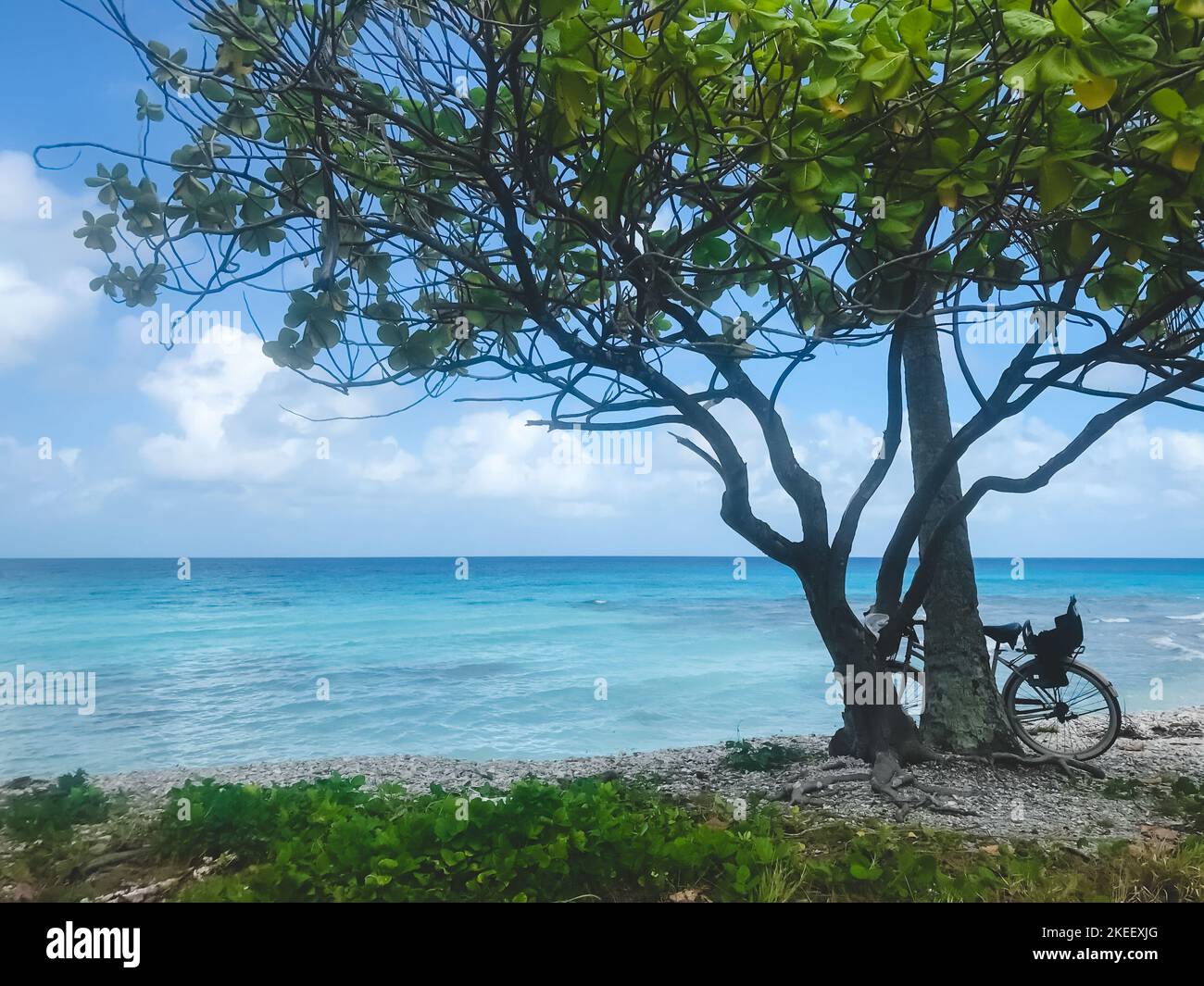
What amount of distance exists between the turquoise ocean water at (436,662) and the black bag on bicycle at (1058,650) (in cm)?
366

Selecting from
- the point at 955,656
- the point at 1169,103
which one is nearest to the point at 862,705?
the point at 955,656

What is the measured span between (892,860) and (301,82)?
4.07 meters

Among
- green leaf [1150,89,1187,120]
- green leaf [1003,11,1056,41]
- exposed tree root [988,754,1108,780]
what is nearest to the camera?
green leaf [1003,11,1056,41]

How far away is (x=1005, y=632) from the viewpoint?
20.3 feet

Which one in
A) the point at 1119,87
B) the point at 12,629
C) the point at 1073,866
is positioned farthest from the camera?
the point at 12,629

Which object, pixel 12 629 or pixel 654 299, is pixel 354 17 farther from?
pixel 12 629

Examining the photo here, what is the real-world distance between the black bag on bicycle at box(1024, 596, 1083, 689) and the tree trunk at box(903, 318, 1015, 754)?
1.60 feet

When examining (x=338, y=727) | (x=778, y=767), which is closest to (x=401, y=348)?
(x=778, y=767)

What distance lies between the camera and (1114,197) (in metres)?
3.83

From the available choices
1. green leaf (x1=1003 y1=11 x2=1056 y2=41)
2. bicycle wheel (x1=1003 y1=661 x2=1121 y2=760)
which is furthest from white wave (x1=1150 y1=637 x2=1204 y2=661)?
green leaf (x1=1003 y1=11 x2=1056 y2=41)

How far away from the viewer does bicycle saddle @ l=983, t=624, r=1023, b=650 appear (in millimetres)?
6195

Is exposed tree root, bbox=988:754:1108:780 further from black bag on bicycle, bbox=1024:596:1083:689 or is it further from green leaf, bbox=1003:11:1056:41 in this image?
green leaf, bbox=1003:11:1056:41

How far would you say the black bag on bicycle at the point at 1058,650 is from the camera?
627 cm

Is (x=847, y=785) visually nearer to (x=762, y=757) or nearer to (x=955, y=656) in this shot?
(x=762, y=757)
